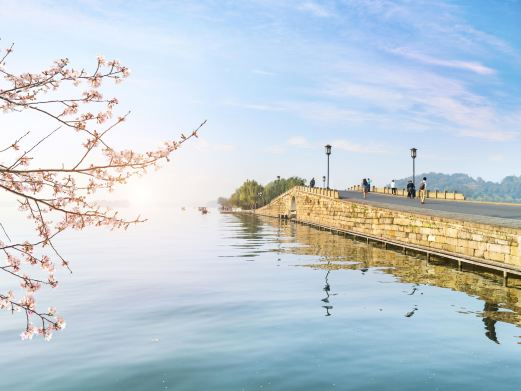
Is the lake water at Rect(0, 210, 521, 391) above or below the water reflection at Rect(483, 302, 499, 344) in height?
below

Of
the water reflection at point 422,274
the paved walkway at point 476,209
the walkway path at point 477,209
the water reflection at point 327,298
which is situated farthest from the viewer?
the walkway path at point 477,209

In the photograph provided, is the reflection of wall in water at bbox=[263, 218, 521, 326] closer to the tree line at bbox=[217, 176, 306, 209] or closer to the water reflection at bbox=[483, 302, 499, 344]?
the water reflection at bbox=[483, 302, 499, 344]

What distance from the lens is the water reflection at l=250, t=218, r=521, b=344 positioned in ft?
46.1

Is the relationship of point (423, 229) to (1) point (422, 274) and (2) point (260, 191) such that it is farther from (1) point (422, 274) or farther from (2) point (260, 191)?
(2) point (260, 191)

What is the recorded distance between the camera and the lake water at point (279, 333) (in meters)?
9.06

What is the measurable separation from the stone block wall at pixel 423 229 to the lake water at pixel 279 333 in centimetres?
144

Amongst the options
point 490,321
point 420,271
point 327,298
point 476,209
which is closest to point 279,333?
point 327,298

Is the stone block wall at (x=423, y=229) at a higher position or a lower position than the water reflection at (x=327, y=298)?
higher

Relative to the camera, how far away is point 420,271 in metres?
22.0

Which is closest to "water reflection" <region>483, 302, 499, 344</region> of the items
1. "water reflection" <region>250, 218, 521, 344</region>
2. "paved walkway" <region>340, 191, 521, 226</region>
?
"water reflection" <region>250, 218, 521, 344</region>

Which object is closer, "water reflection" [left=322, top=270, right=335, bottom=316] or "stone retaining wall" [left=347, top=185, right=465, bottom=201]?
"water reflection" [left=322, top=270, right=335, bottom=316]

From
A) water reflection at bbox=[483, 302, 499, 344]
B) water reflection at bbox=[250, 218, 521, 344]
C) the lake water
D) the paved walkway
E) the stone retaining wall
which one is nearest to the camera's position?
the lake water

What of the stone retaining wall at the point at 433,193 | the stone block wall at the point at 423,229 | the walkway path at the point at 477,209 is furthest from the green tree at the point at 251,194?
the walkway path at the point at 477,209

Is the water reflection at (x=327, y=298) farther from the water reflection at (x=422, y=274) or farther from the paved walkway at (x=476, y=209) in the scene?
the paved walkway at (x=476, y=209)
